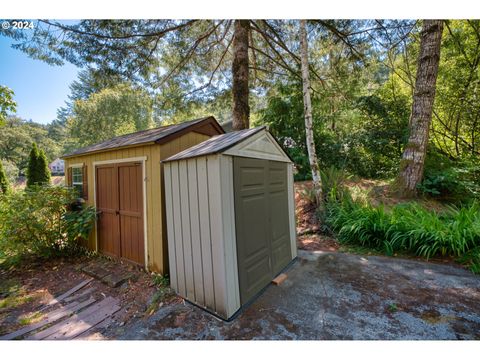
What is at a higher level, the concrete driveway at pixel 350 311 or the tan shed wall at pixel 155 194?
the tan shed wall at pixel 155 194

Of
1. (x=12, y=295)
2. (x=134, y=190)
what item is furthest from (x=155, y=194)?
(x=12, y=295)

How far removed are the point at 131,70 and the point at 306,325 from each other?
232 inches

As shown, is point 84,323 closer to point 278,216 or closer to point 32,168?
point 278,216

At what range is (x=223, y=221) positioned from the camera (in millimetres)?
1937

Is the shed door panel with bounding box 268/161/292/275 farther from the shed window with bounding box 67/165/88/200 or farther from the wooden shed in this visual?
the shed window with bounding box 67/165/88/200

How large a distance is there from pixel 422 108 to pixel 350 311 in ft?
16.9

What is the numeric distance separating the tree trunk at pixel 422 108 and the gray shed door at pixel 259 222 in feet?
12.5

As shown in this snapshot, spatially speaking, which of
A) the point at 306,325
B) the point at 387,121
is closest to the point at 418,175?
the point at 387,121

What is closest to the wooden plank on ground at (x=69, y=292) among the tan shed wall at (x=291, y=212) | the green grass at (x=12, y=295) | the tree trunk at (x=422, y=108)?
the green grass at (x=12, y=295)

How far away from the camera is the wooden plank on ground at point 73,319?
6.75 feet

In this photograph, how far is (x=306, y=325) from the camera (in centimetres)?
A: 186

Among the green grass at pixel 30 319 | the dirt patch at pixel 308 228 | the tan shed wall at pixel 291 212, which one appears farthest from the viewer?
the dirt patch at pixel 308 228

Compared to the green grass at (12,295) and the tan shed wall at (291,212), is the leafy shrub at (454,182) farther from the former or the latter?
the green grass at (12,295)
